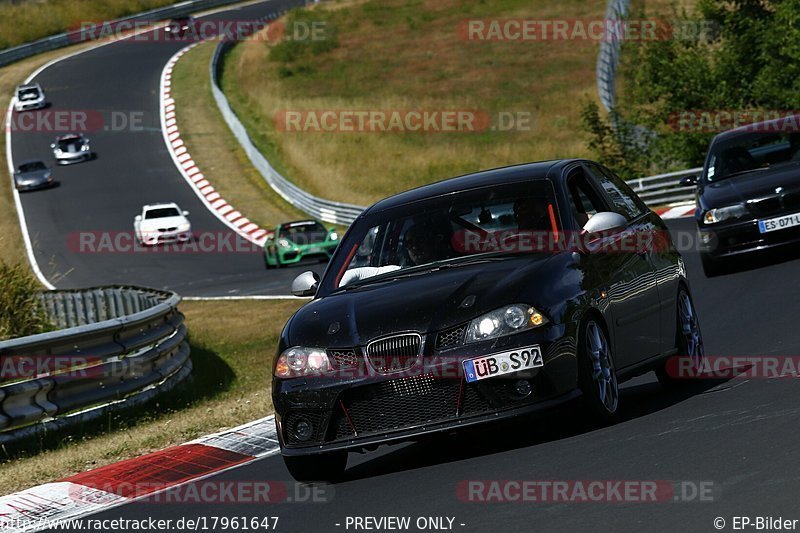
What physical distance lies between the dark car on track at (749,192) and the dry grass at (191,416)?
5.25m

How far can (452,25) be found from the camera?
7456 cm

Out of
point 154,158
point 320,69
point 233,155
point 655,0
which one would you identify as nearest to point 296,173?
point 233,155

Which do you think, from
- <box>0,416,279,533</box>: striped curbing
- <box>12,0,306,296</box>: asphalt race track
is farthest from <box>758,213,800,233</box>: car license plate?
<box>12,0,306,296</box>: asphalt race track

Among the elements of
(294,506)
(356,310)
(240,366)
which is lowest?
(240,366)

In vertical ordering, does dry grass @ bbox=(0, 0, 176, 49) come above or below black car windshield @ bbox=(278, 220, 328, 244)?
below

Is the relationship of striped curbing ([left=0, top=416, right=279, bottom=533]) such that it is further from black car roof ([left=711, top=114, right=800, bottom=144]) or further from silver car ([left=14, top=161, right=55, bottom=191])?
silver car ([left=14, top=161, right=55, bottom=191])

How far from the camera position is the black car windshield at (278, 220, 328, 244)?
31.3 metres

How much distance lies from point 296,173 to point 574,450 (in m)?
39.5

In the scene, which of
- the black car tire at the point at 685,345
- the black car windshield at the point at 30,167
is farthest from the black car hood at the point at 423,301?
the black car windshield at the point at 30,167

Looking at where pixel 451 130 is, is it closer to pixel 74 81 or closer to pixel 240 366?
pixel 74 81

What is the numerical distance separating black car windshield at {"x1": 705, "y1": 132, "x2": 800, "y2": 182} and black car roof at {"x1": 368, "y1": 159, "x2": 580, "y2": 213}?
25.9ft

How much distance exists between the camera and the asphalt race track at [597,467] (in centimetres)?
536

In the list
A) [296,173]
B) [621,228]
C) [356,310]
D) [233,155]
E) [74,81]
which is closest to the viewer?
[356,310]

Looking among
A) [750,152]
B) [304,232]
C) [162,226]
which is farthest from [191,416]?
[162,226]
